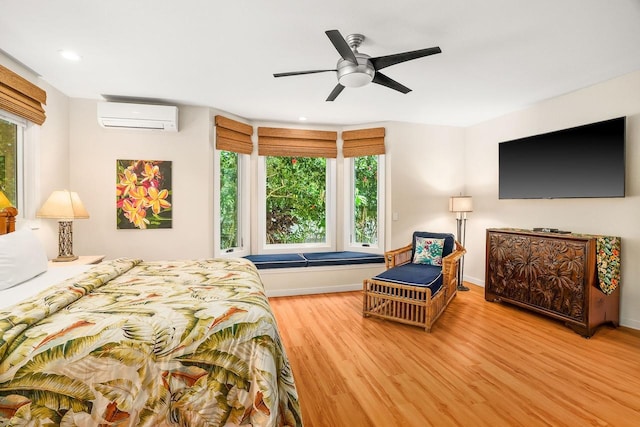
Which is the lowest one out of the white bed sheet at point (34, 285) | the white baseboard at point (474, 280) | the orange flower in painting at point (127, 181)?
the white baseboard at point (474, 280)

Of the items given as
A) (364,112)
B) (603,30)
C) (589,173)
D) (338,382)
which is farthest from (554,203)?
(338,382)

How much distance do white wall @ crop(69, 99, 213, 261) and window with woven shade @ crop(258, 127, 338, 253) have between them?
2.77 feet

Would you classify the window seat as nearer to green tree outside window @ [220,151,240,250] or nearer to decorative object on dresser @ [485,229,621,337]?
green tree outside window @ [220,151,240,250]

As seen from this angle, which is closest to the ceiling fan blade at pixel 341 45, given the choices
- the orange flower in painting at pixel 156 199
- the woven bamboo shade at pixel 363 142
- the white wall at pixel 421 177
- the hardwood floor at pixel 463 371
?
the hardwood floor at pixel 463 371

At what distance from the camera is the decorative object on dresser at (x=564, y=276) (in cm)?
278

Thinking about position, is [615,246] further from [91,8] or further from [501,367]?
[91,8]

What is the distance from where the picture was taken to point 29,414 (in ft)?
3.67

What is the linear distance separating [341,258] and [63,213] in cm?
309

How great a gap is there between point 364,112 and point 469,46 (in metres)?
1.77

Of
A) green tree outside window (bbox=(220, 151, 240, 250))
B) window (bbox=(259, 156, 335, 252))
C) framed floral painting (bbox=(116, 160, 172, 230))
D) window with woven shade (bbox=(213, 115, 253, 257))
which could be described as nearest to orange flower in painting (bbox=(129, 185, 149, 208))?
framed floral painting (bbox=(116, 160, 172, 230))

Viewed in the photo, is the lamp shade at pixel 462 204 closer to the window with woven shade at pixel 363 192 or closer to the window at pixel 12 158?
the window with woven shade at pixel 363 192

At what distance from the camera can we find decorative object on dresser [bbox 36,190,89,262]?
272 cm

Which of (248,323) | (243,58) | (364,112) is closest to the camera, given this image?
(248,323)

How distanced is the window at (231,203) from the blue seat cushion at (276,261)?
31 centimetres
